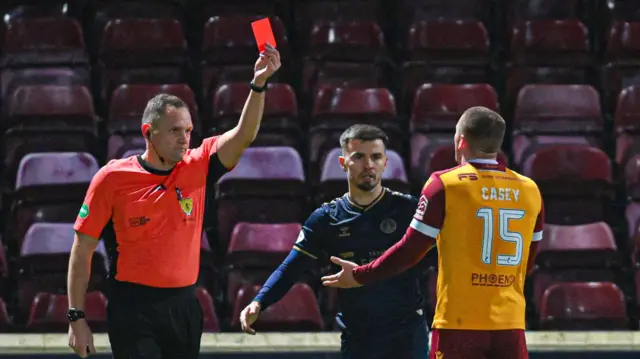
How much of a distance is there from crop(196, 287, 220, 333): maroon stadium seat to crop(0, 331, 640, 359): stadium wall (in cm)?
76

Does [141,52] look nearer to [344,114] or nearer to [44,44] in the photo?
[44,44]

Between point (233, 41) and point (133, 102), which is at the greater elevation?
point (233, 41)

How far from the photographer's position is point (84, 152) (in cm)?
671

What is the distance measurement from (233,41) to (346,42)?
0.80m

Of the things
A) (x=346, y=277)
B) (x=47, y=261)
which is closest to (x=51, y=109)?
(x=47, y=261)

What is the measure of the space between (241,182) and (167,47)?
1.45m

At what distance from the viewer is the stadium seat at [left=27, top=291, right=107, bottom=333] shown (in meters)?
5.89

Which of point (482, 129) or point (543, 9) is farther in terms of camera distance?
point (543, 9)

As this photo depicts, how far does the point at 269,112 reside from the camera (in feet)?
22.8

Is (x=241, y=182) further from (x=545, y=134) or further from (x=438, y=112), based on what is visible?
(x=545, y=134)

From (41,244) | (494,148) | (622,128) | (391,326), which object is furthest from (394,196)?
(622,128)

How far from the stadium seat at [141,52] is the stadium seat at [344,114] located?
1159 mm

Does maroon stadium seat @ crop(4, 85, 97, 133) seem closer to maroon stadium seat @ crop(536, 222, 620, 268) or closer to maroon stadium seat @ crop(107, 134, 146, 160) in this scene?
maroon stadium seat @ crop(107, 134, 146, 160)

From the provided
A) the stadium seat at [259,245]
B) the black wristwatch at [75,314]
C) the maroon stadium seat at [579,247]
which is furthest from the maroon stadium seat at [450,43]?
the black wristwatch at [75,314]
